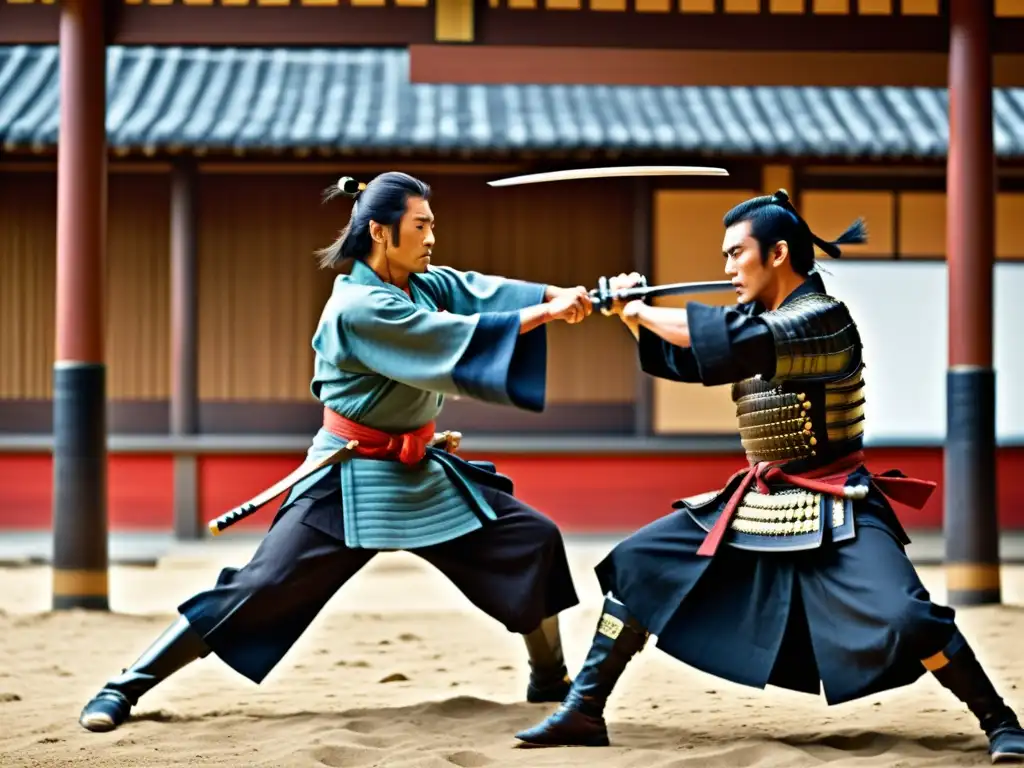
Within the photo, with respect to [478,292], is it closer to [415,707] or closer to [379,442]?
[379,442]

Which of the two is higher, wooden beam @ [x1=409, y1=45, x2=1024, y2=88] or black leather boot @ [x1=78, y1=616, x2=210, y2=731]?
wooden beam @ [x1=409, y1=45, x2=1024, y2=88]

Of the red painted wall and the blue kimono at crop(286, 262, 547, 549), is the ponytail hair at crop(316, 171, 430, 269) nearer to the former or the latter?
the blue kimono at crop(286, 262, 547, 549)

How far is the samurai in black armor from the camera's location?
338 cm

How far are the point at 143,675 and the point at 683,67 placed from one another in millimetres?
4158

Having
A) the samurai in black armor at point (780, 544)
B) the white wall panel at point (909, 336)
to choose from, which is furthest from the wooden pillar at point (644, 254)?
the samurai in black armor at point (780, 544)

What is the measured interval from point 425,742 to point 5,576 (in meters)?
4.48

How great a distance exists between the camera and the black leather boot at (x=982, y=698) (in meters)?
3.36

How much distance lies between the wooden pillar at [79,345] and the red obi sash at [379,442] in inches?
100

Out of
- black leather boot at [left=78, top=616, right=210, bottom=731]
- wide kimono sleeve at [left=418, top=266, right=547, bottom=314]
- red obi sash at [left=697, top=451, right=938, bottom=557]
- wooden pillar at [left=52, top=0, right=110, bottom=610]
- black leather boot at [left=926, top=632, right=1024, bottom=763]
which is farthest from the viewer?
wooden pillar at [left=52, top=0, right=110, bottom=610]

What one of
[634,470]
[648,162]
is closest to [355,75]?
[648,162]

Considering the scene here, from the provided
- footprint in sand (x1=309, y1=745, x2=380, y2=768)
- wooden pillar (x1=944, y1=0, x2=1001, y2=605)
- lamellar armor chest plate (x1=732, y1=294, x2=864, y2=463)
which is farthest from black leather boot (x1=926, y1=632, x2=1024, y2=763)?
wooden pillar (x1=944, y1=0, x2=1001, y2=605)

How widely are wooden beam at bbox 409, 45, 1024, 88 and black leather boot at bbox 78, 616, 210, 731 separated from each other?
3568 mm

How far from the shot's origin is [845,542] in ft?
11.5

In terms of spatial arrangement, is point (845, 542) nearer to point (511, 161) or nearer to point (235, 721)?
point (235, 721)
